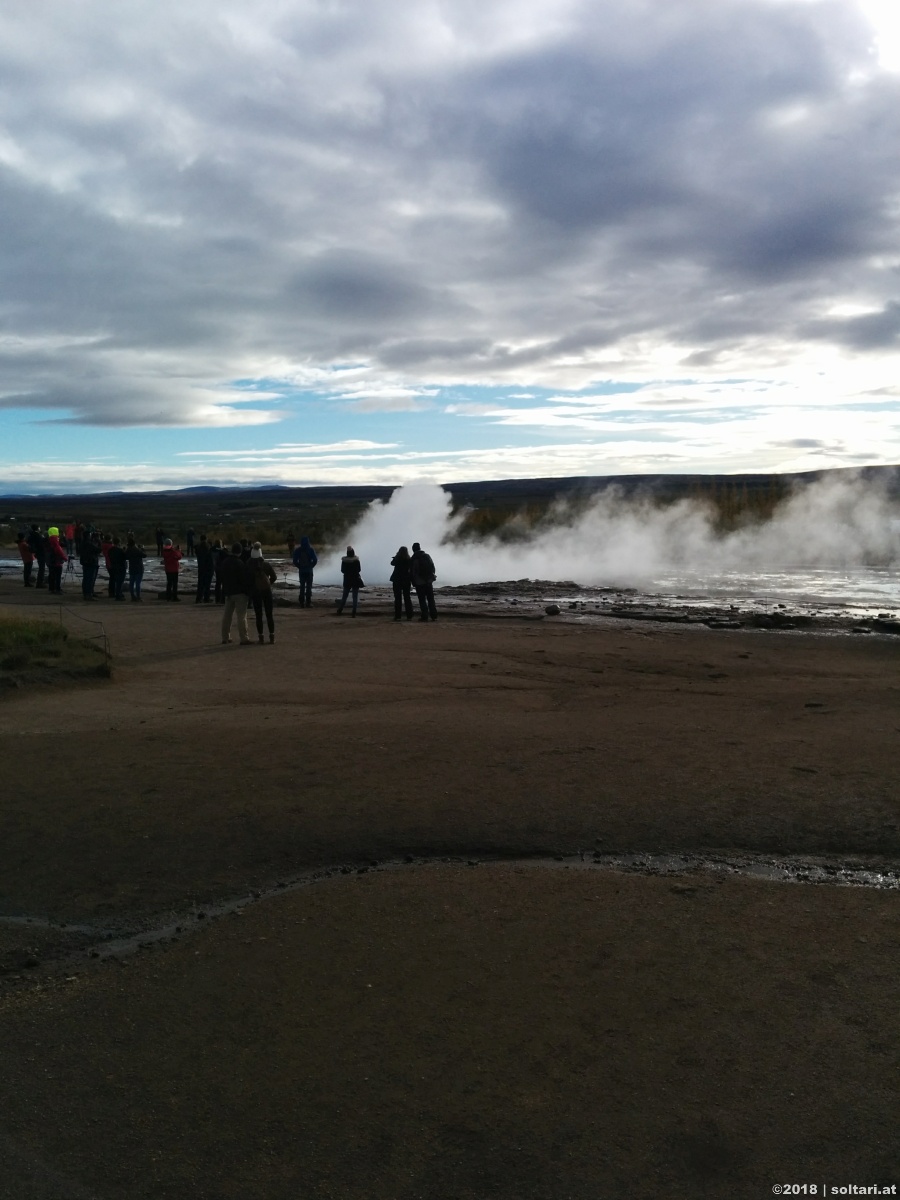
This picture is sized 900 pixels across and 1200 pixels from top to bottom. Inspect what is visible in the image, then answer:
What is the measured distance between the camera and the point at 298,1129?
3.79 metres

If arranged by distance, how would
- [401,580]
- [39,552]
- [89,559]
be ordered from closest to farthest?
[401,580] → [89,559] → [39,552]

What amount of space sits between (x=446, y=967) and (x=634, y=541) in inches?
1685

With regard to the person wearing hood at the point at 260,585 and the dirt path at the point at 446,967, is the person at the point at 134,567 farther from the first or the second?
the dirt path at the point at 446,967

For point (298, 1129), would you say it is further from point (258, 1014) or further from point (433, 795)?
point (433, 795)

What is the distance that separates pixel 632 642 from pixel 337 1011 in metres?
14.1

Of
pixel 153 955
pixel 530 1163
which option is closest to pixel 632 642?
pixel 153 955

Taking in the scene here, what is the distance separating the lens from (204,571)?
81.6 feet

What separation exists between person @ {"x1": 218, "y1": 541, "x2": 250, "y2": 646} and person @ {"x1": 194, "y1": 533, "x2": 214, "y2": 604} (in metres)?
7.83

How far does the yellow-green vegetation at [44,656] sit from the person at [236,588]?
8.68ft

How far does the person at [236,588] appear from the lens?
667 inches

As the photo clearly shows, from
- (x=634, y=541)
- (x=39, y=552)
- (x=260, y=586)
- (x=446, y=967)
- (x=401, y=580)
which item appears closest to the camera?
(x=446, y=967)

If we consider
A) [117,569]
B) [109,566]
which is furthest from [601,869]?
[109,566]

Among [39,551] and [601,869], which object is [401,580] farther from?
[601,869]

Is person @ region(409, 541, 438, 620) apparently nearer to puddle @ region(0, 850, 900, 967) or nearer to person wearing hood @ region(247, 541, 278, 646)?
person wearing hood @ region(247, 541, 278, 646)
